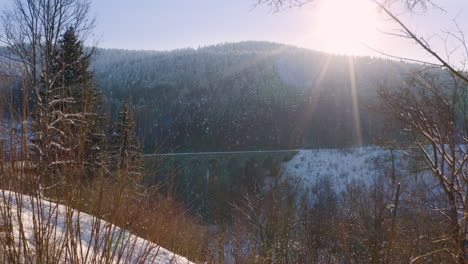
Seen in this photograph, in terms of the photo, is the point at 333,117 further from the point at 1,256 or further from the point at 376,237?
the point at 1,256

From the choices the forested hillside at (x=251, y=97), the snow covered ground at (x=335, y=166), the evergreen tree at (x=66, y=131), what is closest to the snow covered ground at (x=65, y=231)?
the evergreen tree at (x=66, y=131)

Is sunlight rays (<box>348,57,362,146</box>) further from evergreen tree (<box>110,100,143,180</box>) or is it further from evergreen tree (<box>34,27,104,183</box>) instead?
evergreen tree (<box>34,27,104,183</box>)

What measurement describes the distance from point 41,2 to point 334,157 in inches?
1494

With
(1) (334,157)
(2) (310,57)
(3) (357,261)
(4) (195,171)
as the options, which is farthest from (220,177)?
(2) (310,57)

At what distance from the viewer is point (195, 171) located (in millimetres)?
41281

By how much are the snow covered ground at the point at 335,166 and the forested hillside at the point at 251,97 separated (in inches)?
187

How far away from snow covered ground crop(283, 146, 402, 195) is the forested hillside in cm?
475

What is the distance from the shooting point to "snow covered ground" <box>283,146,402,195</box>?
33.5 m

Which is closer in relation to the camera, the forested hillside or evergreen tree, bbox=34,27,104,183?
evergreen tree, bbox=34,27,104,183

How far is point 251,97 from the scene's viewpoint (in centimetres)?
7300

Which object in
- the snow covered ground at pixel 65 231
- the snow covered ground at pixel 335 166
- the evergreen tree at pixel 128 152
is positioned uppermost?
the evergreen tree at pixel 128 152

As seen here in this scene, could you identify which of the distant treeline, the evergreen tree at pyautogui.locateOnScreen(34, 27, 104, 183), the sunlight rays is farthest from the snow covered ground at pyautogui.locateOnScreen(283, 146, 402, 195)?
the evergreen tree at pyautogui.locateOnScreen(34, 27, 104, 183)

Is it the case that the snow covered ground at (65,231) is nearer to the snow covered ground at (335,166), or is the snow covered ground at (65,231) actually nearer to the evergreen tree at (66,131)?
the evergreen tree at (66,131)

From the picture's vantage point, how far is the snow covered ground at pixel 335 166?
3350 centimetres
